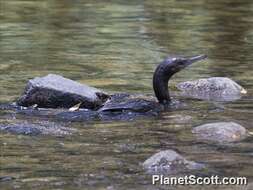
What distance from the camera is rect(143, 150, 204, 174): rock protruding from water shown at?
18.8 ft

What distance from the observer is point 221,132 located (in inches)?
263

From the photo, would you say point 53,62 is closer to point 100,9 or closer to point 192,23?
point 192,23

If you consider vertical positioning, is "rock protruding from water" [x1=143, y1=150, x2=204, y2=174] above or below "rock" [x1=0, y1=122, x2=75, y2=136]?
above

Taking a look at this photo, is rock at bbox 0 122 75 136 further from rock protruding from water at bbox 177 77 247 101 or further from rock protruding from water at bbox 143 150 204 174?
rock protruding from water at bbox 177 77 247 101

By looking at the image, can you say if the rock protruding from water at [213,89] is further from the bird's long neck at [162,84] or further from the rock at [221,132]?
the rock at [221,132]

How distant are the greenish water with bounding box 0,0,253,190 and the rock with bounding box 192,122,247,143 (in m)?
0.12

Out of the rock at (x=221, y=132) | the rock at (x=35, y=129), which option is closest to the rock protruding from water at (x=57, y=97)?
the rock at (x=35, y=129)

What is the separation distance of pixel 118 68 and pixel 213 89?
5.48ft

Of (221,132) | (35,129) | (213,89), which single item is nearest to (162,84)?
(213,89)

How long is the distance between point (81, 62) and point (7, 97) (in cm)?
233

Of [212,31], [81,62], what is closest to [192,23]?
[212,31]

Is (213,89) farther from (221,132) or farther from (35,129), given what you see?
(35,129)

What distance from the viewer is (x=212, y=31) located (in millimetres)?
13398

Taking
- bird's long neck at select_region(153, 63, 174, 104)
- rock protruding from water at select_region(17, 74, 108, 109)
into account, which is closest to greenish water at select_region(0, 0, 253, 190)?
bird's long neck at select_region(153, 63, 174, 104)
